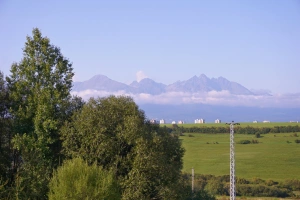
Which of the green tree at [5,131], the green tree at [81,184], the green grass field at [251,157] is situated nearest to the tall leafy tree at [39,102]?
the green tree at [5,131]

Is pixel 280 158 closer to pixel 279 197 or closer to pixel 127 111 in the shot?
pixel 279 197

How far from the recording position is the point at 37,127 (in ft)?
94.9

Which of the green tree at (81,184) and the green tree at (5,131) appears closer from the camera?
the green tree at (81,184)

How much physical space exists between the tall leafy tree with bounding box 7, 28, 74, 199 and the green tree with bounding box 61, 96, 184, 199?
1.17m

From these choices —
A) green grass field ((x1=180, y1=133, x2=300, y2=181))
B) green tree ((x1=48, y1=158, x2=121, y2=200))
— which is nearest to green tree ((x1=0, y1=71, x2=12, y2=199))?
green tree ((x1=48, y1=158, x2=121, y2=200))

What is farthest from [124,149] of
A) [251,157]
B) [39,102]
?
[251,157]

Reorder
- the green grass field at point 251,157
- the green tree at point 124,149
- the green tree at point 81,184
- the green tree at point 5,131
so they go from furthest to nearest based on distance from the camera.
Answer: the green grass field at point 251,157 → the green tree at point 5,131 → the green tree at point 124,149 → the green tree at point 81,184

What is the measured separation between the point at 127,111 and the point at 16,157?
24.8 ft

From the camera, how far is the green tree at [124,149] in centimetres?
2772

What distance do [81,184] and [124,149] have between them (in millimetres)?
7310

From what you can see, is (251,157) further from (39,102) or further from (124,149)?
(39,102)

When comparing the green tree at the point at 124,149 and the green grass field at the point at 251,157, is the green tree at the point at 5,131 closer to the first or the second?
the green tree at the point at 124,149

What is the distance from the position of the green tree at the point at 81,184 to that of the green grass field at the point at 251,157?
4924 centimetres

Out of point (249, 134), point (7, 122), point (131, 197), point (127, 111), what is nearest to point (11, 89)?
point (7, 122)
